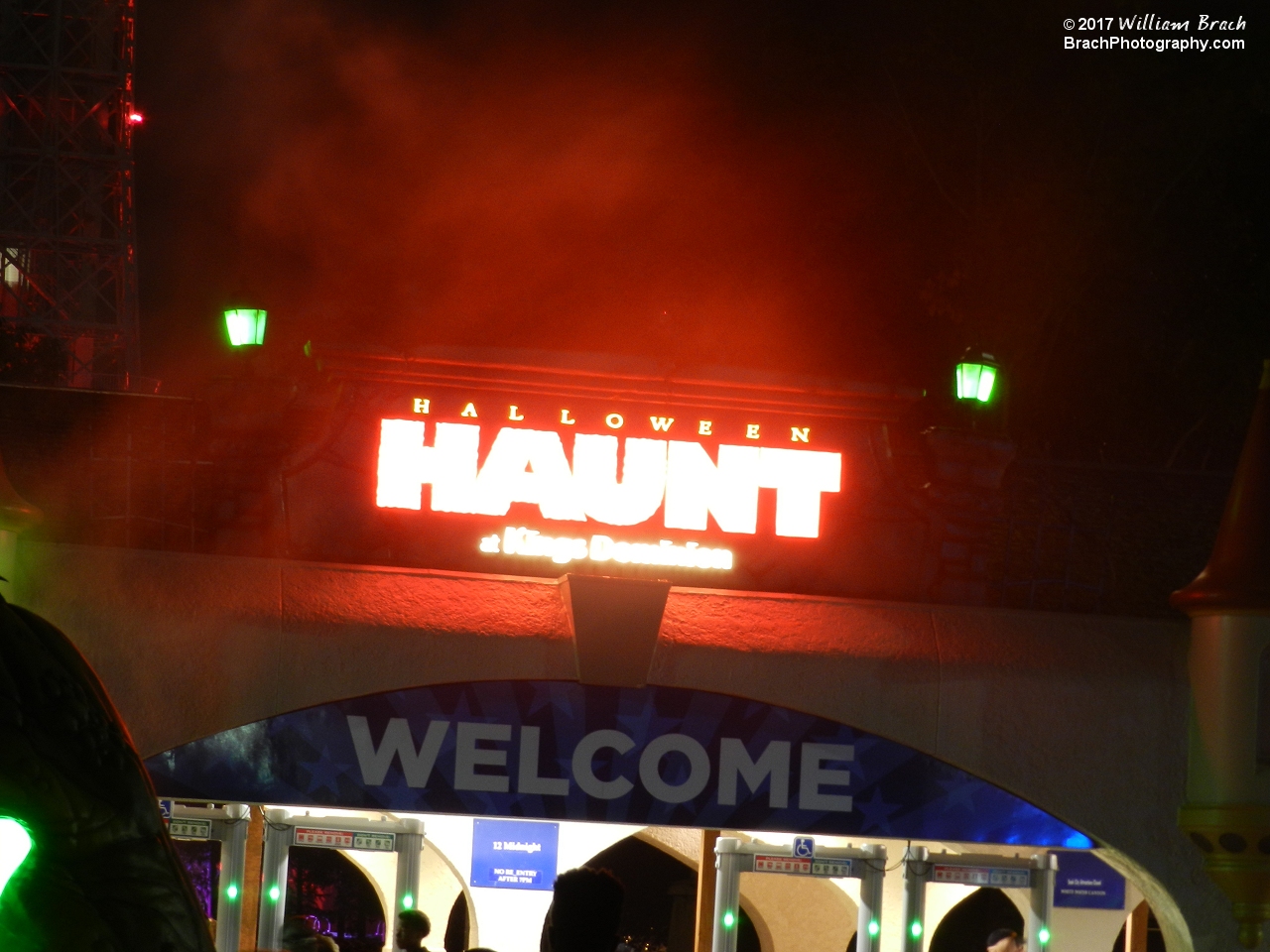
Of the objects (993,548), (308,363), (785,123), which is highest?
(785,123)

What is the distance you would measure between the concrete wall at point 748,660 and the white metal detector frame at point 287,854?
1307 mm

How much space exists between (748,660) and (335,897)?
9.83m

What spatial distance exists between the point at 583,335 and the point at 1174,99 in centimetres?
706

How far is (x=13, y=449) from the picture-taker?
1042 centimetres

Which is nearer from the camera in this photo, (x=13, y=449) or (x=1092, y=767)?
(x=1092, y=767)

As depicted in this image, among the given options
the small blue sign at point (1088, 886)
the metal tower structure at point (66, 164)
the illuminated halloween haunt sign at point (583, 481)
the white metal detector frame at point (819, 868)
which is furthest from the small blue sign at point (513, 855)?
the metal tower structure at point (66, 164)

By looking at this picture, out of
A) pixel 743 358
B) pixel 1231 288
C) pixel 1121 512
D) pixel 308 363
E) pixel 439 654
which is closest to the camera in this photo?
pixel 439 654

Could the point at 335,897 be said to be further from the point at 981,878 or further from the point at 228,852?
the point at 981,878

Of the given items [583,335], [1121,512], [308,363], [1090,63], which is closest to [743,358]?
[583,335]

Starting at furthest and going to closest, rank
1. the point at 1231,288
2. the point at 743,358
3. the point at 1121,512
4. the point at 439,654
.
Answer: the point at 743,358, the point at 1231,288, the point at 1121,512, the point at 439,654

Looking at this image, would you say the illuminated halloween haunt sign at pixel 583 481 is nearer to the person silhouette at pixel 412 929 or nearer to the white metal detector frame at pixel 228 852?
the white metal detector frame at pixel 228 852

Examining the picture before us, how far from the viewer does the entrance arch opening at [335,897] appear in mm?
17375

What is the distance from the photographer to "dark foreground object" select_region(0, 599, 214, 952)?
1535 mm

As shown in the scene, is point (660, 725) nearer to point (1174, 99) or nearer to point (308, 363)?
point (308, 363)
